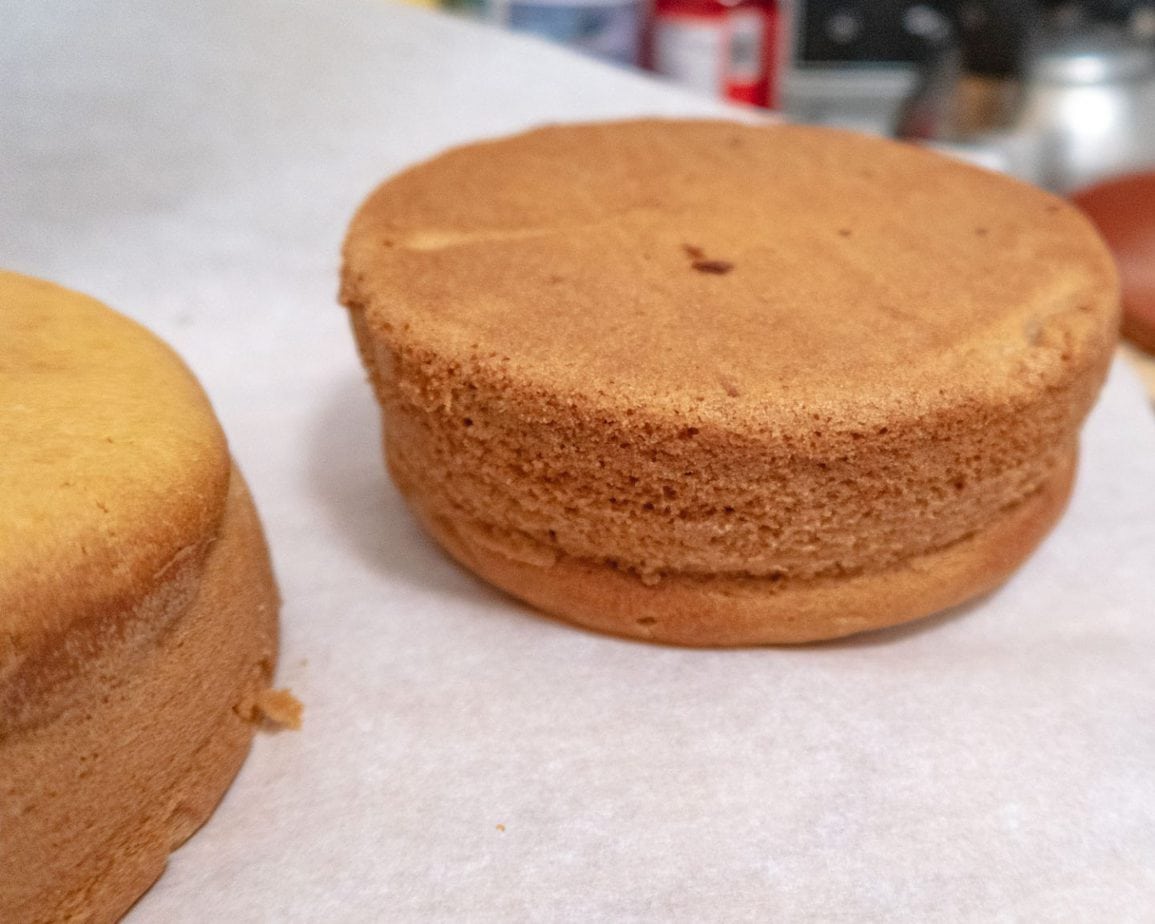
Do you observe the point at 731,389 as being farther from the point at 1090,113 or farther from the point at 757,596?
the point at 1090,113

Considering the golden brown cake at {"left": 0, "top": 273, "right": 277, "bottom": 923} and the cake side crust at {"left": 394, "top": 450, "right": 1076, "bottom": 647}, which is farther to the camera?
the cake side crust at {"left": 394, "top": 450, "right": 1076, "bottom": 647}

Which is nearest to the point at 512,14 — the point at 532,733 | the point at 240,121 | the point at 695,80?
the point at 695,80

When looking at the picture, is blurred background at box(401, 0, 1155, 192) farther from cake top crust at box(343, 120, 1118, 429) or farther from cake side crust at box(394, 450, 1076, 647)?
cake side crust at box(394, 450, 1076, 647)

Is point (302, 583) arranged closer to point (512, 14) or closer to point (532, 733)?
point (532, 733)

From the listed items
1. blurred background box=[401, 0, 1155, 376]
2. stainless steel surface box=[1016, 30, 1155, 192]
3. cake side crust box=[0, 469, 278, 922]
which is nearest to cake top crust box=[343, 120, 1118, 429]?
cake side crust box=[0, 469, 278, 922]

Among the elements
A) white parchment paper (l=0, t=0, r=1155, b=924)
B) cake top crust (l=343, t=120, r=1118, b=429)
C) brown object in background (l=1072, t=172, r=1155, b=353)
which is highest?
cake top crust (l=343, t=120, r=1118, b=429)
